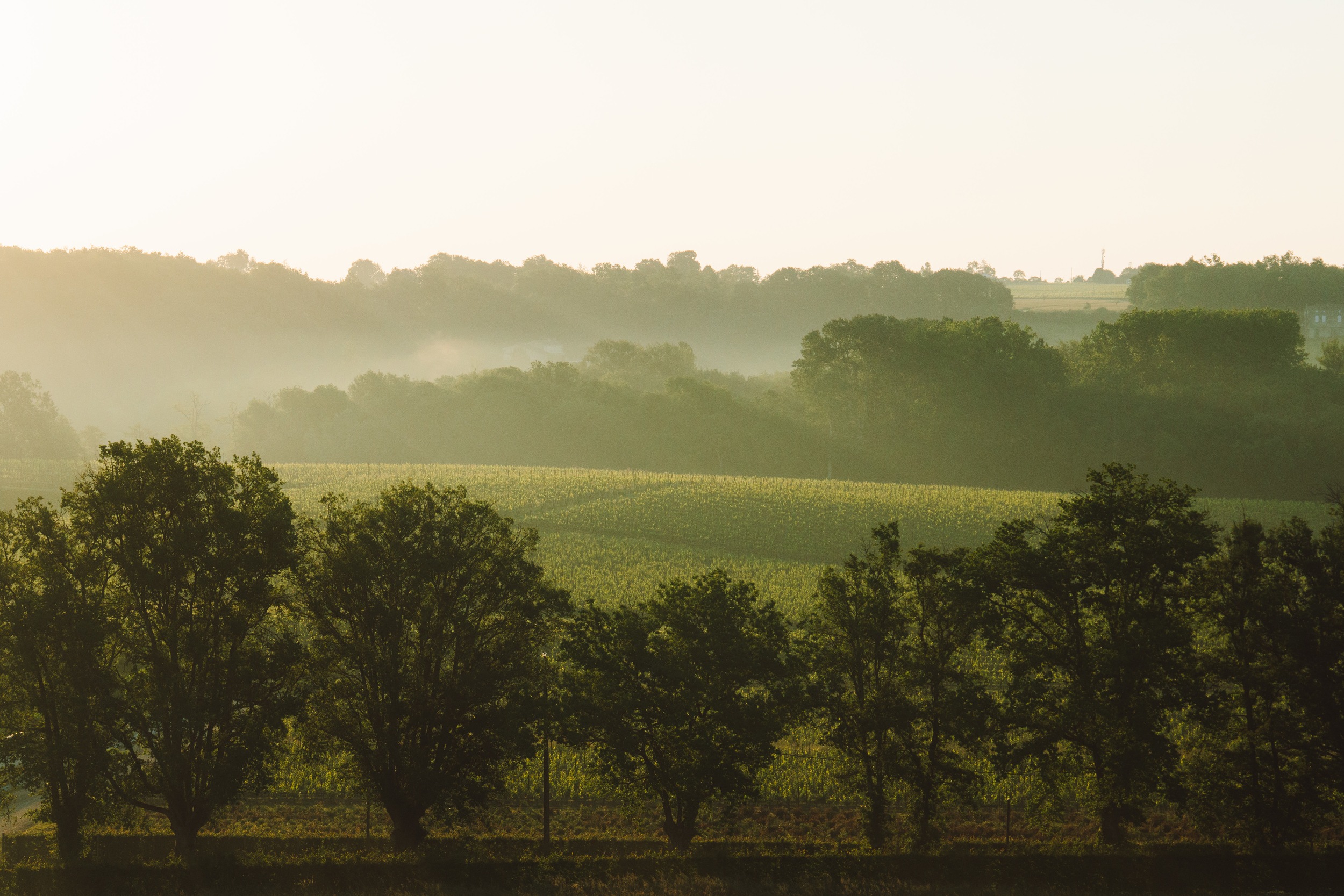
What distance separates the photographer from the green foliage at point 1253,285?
450 feet

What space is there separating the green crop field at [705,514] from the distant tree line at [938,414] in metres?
12.8

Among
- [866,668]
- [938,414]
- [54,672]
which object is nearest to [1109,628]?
[866,668]

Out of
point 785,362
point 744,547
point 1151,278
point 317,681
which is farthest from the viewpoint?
point 785,362

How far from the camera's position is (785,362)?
592 ft

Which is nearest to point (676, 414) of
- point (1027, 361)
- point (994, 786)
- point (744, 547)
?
point (1027, 361)

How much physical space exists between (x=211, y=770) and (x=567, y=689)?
8.54 m

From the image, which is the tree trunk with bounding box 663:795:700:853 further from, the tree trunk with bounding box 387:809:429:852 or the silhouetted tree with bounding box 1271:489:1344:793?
the silhouetted tree with bounding box 1271:489:1344:793

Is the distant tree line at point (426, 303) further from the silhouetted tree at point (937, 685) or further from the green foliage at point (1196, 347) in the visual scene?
the silhouetted tree at point (937, 685)

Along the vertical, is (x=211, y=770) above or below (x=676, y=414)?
below

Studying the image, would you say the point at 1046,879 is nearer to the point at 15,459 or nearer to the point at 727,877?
the point at 727,877

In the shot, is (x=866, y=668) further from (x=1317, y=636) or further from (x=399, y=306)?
(x=399, y=306)

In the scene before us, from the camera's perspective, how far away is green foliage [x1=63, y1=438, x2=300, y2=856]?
23.0 meters

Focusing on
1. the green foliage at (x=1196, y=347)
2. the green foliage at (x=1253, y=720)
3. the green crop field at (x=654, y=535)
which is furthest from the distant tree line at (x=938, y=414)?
the green foliage at (x=1253, y=720)

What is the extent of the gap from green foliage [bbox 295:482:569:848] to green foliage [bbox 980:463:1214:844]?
1203 cm
